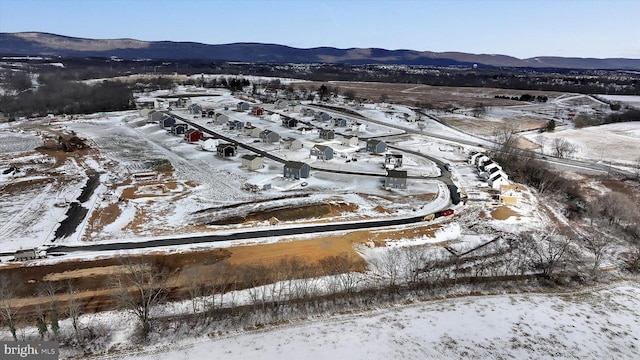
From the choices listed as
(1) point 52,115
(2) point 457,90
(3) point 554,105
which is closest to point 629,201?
(3) point 554,105

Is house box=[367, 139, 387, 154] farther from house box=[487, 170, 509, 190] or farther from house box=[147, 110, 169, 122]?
Answer: house box=[147, 110, 169, 122]

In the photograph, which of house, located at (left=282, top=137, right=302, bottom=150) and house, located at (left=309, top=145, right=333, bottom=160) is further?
house, located at (left=282, top=137, right=302, bottom=150)

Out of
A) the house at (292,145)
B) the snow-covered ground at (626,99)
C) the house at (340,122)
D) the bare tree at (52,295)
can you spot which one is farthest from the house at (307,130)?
the snow-covered ground at (626,99)

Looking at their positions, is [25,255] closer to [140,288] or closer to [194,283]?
[140,288]

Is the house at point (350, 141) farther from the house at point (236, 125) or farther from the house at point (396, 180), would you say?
the house at point (236, 125)

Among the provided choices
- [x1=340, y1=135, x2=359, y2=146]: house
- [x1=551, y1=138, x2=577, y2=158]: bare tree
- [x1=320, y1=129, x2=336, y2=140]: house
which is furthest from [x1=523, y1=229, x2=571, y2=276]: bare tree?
[x1=320, y1=129, x2=336, y2=140]: house
